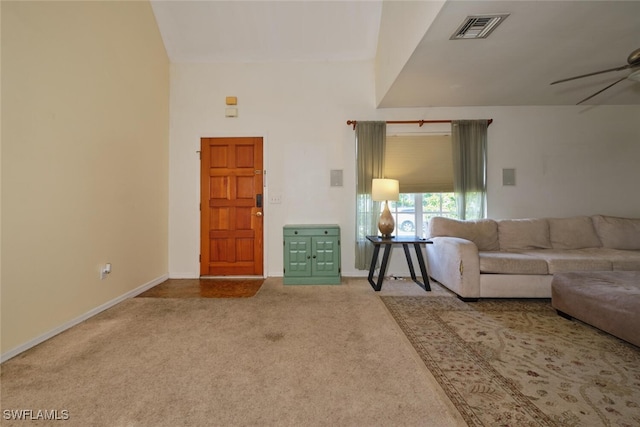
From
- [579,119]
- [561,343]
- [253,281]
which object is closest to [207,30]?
[253,281]

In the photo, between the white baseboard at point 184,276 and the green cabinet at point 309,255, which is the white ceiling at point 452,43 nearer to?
the green cabinet at point 309,255

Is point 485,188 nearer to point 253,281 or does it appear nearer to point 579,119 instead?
point 579,119

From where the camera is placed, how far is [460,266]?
2.76m

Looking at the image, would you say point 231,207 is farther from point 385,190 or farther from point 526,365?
point 526,365

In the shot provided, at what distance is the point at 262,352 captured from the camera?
1.79 m

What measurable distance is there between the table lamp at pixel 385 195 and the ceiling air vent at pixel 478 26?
5.15 ft

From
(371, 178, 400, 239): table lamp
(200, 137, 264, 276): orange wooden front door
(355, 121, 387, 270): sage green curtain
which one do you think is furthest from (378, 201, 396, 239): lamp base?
(200, 137, 264, 276): orange wooden front door

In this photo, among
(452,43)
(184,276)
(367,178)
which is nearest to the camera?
(452,43)

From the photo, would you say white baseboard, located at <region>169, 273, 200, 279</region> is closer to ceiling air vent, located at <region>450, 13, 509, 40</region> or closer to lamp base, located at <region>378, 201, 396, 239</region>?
lamp base, located at <region>378, 201, 396, 239</region>

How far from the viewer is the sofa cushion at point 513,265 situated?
8.86ft

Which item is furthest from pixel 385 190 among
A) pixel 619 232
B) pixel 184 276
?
pixel 184 276

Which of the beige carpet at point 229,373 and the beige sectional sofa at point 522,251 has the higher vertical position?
the beige sectional sofa at point 522,251

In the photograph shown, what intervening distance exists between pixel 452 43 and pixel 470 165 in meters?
1.85

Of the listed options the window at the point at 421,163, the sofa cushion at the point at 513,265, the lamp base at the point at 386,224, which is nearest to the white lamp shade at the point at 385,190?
the lamp base at the point at 386,224
